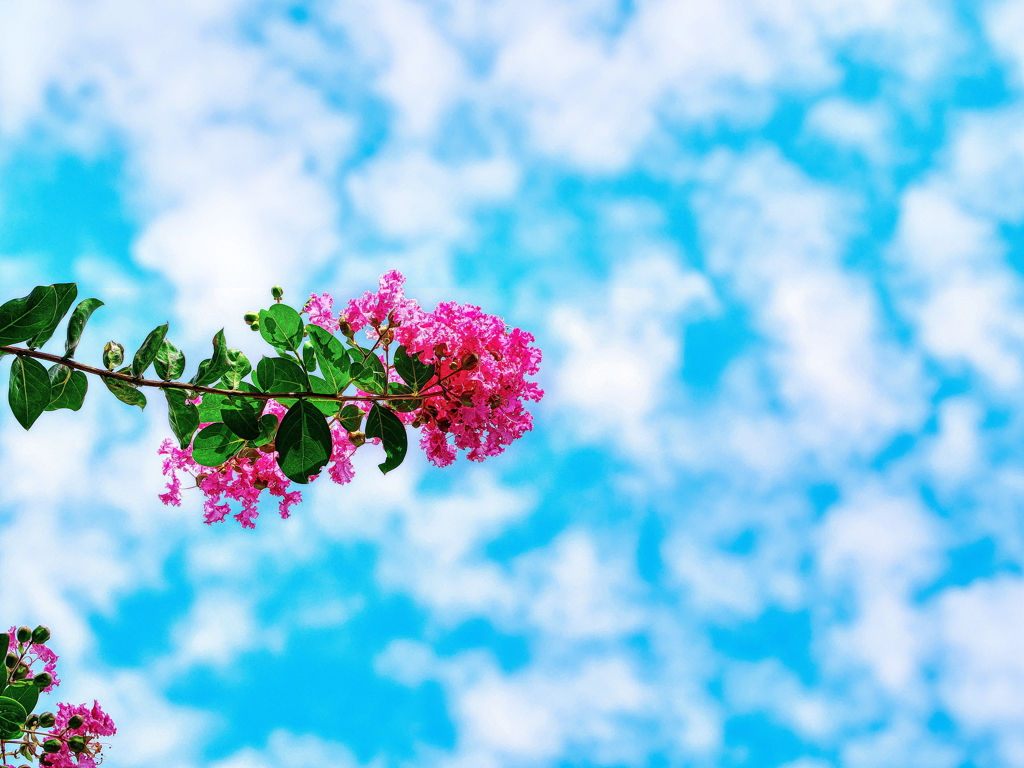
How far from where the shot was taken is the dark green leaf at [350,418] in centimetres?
339

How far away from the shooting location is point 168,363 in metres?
3.05

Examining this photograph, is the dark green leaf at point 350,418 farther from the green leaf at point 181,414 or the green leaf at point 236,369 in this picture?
the green leaf at point 181,414

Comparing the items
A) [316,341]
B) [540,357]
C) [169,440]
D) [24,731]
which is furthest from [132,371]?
[24,731]

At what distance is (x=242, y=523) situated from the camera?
3.64 meters

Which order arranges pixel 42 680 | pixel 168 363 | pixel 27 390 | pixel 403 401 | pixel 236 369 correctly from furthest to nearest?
pixel 42 680 < pixel 403 401 < pixel 236 369 < pixel 168 363 < pixel 27 390

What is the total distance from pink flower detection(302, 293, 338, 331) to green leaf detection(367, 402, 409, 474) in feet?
1.54

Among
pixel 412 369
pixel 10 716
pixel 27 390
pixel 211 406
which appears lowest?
pixel 10 716

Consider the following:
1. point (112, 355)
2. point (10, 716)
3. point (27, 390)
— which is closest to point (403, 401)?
point (112, 355)

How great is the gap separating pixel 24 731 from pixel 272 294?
7.73ft

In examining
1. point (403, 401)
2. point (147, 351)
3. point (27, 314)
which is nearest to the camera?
point (27, 314)

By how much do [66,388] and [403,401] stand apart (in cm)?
129

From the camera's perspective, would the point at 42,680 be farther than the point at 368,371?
Yes

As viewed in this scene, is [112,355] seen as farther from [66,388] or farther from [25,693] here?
[25,693]

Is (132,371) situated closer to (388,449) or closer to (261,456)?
(261,456)
